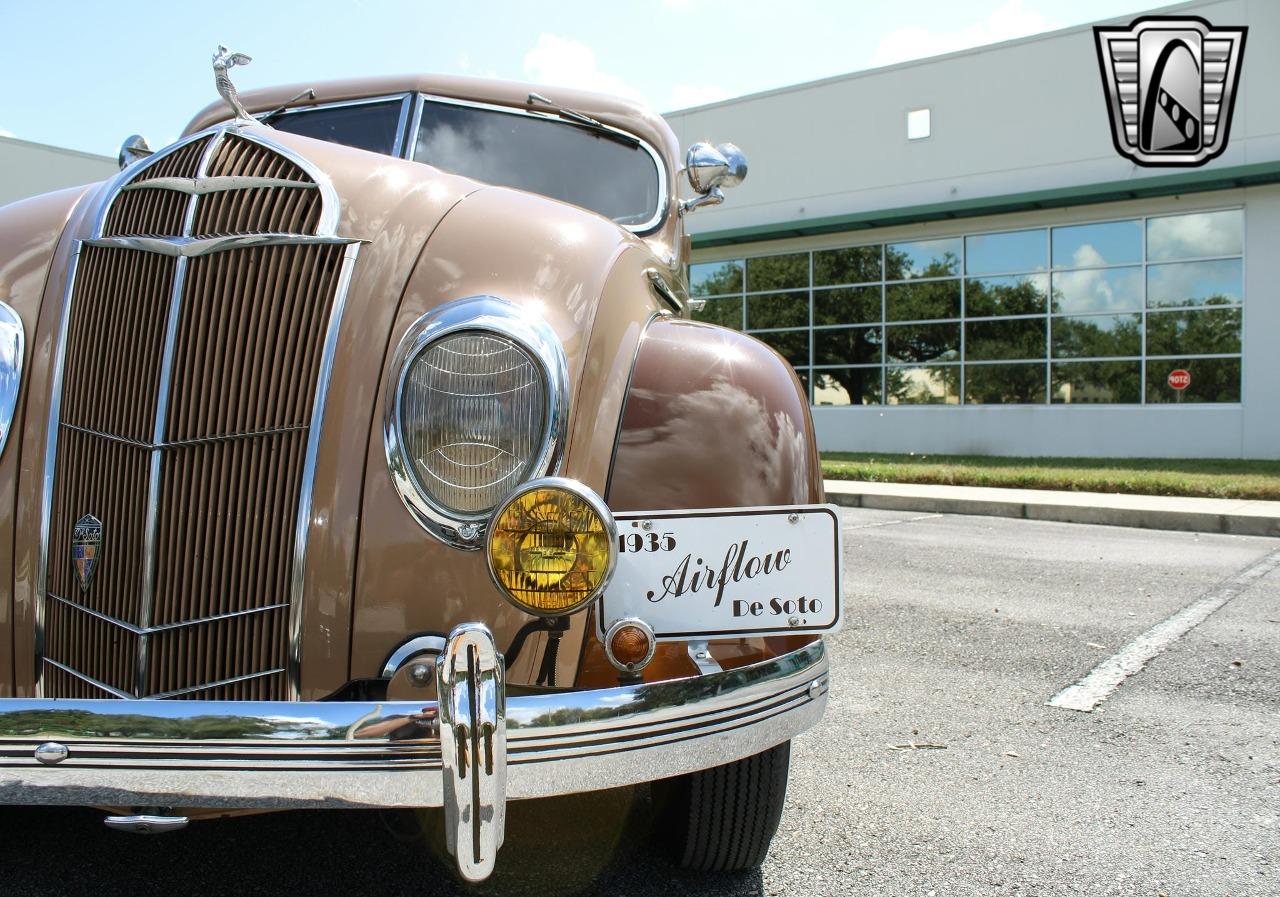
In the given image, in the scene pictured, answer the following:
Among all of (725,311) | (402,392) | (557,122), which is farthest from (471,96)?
(725,311)

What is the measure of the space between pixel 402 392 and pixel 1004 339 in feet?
48.8

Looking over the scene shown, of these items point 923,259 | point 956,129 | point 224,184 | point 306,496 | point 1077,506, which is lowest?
point 1077,506

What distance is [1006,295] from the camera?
49.8 ft

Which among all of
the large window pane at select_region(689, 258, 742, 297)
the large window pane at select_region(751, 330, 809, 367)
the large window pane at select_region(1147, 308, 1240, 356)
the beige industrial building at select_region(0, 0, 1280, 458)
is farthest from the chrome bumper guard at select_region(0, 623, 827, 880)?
the large window pane at select_region(689, 258, 742, 297)

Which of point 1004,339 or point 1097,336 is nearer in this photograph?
point 1097,336

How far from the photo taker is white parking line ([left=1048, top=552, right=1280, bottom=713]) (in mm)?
3420

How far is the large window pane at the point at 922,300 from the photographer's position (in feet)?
51.4

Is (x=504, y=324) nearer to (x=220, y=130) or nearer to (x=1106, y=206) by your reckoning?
(x=220, y=130)

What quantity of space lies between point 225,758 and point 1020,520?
28.4 feet

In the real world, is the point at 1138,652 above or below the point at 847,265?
below

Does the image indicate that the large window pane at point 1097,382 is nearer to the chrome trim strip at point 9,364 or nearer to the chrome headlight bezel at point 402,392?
the chrome headlight bezel at point 402,392

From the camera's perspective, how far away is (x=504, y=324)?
68.0 inches

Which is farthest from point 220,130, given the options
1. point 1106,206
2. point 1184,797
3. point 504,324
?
point 1106,206

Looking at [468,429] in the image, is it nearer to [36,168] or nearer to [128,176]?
[128,176]
